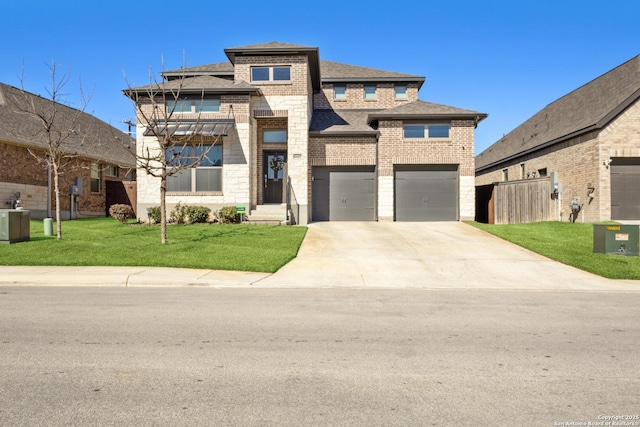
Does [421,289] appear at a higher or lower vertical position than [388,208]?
lower

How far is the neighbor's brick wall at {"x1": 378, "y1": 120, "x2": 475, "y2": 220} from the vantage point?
2108 cm

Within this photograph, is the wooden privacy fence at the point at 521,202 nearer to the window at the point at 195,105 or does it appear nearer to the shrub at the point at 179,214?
the window at the point at 195,105

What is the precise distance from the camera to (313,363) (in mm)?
4293

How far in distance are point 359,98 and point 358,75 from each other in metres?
1.62

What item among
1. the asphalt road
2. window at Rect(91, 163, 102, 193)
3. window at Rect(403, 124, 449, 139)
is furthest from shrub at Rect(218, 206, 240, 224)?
window at Rect(91, 163, 102, 193)

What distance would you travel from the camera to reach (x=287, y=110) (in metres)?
19.9

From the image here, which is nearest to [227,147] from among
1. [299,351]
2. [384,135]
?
[384,135]

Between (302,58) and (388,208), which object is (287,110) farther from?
(388,208)

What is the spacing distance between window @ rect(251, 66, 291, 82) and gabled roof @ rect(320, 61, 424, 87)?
272 inches

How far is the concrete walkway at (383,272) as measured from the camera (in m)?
9.42

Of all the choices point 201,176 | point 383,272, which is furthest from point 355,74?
point 383,272

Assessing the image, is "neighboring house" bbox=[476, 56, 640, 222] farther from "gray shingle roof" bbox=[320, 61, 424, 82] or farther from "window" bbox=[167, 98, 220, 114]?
"window" bbox=[167, 98, 220, 114]

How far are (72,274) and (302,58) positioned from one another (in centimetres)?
1443

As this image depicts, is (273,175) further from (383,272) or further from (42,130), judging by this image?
(383,272)
